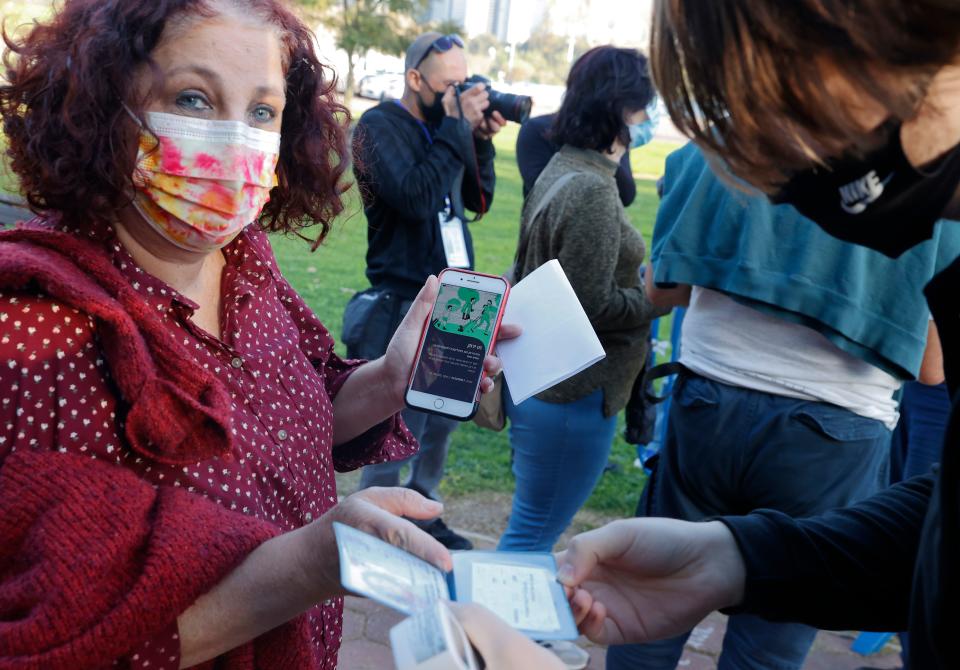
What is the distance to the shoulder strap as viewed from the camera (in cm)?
317

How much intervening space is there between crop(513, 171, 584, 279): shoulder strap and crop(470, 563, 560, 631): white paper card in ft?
6.18

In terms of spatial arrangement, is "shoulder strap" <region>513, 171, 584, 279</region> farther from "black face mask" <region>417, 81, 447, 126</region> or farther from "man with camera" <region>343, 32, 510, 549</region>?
"black face mask" <region>417, 81, 447, 126</region>

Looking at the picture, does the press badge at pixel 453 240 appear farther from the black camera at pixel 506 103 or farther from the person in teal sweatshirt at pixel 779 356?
the person in teal sweatshirt at pixel 779 356

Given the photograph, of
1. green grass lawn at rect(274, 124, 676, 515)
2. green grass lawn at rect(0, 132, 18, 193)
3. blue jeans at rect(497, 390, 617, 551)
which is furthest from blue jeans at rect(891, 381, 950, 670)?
green grass lawn at rect(0, 132, 18, 193)

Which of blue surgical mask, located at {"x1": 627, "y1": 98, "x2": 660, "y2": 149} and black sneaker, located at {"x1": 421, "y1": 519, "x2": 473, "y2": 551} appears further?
black sneaker, located at {"x1": 421, "y1": 519, "x2": 473, "y2": 551}

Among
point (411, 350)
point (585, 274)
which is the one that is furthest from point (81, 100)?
point (585, 274)

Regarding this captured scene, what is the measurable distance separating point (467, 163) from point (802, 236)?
1.96 m

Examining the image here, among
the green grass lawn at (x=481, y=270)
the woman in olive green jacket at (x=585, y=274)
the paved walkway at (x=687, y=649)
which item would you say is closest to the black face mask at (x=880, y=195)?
the green grass lawn at (x=481, y=270)

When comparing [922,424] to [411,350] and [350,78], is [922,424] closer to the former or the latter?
[411,350]

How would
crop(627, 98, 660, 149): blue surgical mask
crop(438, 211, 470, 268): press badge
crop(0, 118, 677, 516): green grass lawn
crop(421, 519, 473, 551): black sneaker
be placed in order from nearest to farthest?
1. crop(627, 98, 660, 149): blue surgical mask
2. crop(438, 211, 470, 268): press badge
3. crop(421, 519, 473, 551): black sneaker
4. crop(0, 118, 677, 516): green grass lawn

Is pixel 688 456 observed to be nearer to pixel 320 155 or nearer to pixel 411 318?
pixel 411 318

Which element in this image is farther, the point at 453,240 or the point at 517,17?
the point at 517,17

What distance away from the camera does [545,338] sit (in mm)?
2092

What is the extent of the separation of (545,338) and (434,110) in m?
2.22
